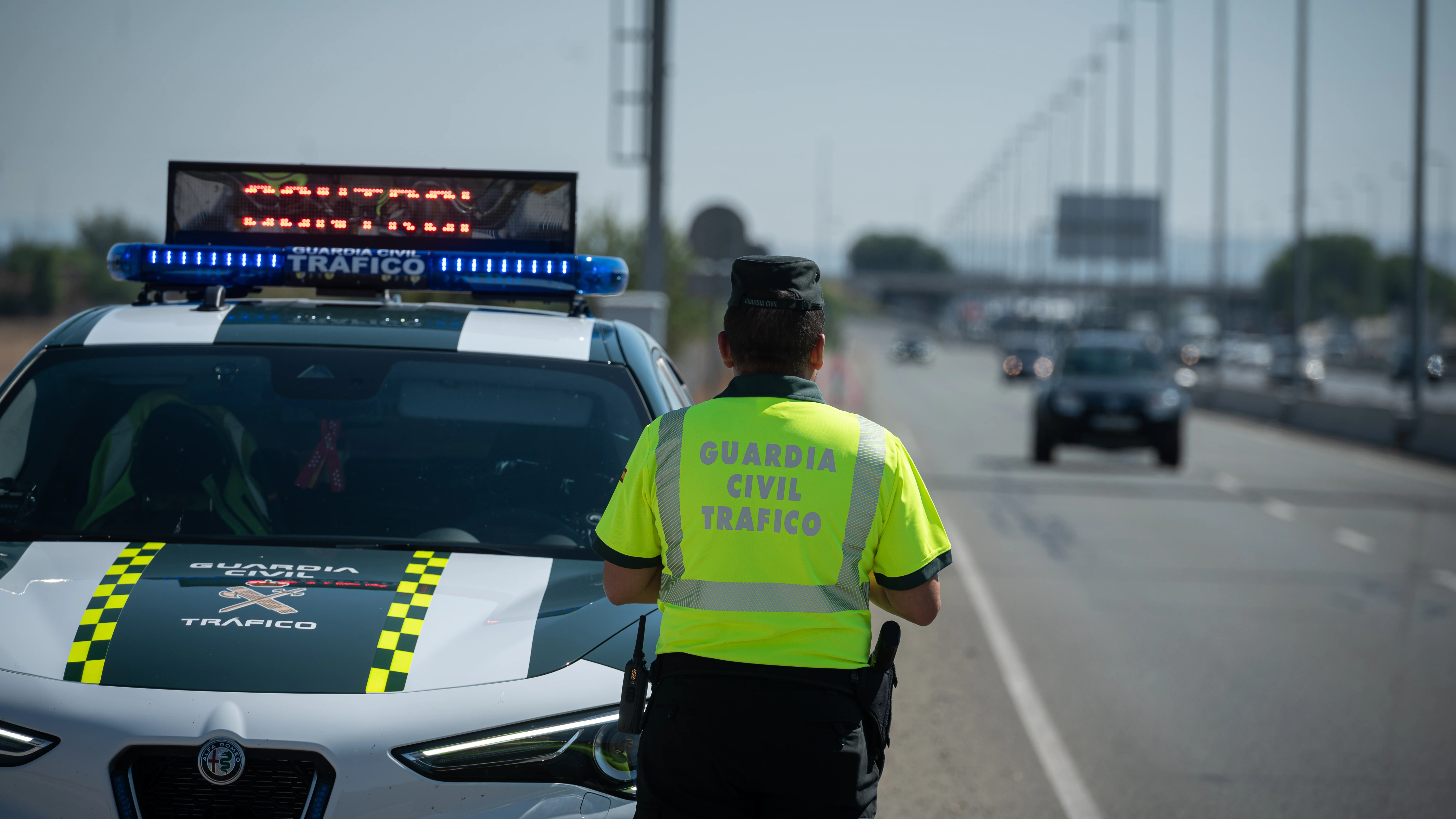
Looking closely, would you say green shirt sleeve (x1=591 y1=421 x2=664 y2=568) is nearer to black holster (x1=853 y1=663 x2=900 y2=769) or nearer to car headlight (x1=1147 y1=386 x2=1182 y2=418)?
Result: black holster (x1=853 y1=663 x2=900 y2=769)

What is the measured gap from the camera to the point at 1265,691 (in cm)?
750

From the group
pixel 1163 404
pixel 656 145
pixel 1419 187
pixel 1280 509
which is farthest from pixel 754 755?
pixel 1419 187

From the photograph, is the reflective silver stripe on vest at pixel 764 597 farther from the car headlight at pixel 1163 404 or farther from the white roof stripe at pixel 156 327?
the car headlight at pixel 1163 404

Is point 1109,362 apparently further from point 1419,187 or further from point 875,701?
point 875,701

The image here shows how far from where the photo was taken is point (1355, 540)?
538 inches

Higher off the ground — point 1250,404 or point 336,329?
point 336,329

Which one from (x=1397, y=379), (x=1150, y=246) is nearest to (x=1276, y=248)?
(x=1150, y=246)

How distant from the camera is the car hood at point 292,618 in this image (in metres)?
2.84

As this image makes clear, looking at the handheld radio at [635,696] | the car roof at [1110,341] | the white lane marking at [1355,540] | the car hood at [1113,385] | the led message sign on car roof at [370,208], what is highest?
the car roof at [1110,341]

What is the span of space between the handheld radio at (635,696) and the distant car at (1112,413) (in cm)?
1770

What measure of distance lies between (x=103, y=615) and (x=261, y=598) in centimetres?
32

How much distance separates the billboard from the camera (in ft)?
276

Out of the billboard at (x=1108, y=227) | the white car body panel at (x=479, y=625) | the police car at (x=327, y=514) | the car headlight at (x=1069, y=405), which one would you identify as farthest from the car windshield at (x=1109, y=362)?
the billboard at (x=1108, y=227)

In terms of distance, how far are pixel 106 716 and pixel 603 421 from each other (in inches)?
64.8
